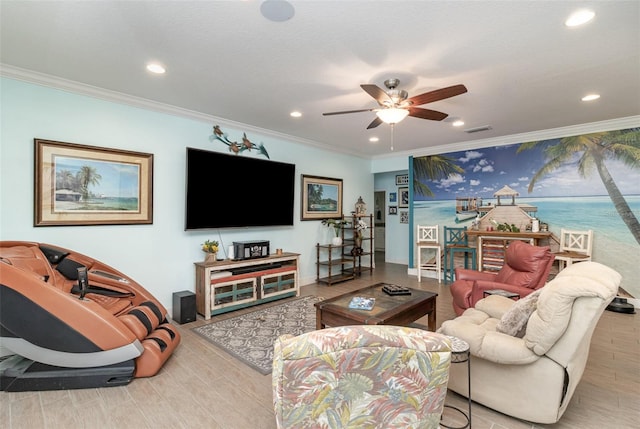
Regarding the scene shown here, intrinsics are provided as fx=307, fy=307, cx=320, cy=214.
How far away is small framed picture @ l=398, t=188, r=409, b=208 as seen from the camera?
795 cm

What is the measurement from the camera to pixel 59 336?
226cm

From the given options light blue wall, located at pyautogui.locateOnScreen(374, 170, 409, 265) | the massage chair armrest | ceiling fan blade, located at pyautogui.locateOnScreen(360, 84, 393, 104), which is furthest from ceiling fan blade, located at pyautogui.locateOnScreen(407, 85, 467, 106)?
light blue wall, located at pyautogui.locateOnScreen(374, 170, 409, 265)

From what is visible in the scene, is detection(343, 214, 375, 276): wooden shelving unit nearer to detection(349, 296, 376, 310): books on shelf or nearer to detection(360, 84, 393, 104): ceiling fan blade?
detection(349, 296, 376, 310): books on shelf

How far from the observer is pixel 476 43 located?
240 centimetres

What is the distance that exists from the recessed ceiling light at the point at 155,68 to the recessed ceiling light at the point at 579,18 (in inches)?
128

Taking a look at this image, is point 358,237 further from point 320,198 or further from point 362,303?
point 362,303

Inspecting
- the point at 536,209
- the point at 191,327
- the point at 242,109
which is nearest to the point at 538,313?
the point at 191,327

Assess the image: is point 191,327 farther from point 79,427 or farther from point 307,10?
point 307,10

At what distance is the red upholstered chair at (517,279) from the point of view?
3.36 m

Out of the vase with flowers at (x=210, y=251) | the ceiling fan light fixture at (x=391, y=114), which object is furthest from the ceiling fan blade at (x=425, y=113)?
the vase with flowers at (x=210, y=251)

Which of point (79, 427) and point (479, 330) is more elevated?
point (479, 330)

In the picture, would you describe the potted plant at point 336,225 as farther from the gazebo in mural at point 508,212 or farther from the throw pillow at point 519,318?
the throw pillow at point 519,318

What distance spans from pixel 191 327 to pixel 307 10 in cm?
342

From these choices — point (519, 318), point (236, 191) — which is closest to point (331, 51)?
point (519, 318)
